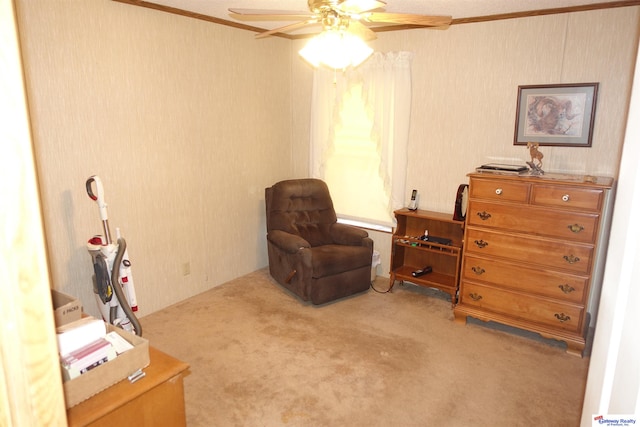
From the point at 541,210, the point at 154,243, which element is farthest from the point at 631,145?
the point at 154,243

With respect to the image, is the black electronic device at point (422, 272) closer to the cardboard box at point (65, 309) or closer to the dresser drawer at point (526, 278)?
the dresser drawer at point (526, 278)

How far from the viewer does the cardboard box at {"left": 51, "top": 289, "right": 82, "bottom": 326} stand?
6.07ft

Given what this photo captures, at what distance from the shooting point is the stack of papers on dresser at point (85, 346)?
4.87 ft

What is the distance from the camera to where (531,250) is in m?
3.19

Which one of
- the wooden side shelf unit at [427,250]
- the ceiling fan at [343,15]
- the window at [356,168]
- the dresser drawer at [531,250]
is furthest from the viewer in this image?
the window at [356,168]

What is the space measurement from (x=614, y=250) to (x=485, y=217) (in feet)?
8.11

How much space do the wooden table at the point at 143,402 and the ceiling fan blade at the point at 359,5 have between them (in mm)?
1742

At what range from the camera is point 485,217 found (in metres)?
3.35

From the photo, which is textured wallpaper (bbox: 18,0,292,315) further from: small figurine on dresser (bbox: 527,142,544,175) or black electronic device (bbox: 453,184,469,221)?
small figurine on dresser (bbox: 527,142,544,175)

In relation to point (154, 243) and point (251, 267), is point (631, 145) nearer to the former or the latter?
point (154, 243)

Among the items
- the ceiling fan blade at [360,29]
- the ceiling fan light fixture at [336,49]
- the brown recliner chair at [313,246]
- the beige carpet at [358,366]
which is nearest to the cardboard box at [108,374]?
the beige carpet at [358,366]

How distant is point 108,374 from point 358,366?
5.88ft

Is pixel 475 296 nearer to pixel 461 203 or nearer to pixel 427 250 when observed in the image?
pixel 427 250

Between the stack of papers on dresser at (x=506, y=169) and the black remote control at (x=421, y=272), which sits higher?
the stack of papers on dresser at (x=506, y=169)
